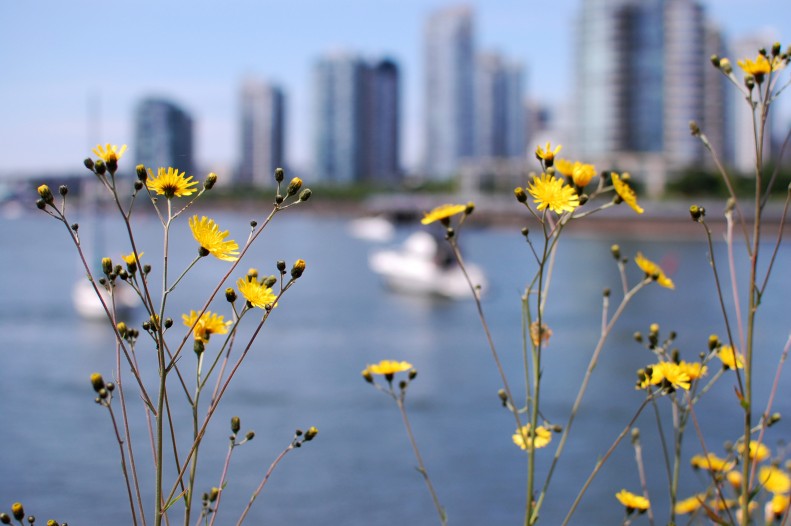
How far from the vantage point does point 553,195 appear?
2264 millimetres

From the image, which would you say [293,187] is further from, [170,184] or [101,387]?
[101,387]

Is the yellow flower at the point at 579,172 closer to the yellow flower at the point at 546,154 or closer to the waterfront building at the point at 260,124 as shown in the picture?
the yellow flower at the point at 546,154

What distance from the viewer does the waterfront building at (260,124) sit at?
15175 centimetres

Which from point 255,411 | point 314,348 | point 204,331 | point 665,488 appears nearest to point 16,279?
point 314,348

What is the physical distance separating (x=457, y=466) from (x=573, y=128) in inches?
4216

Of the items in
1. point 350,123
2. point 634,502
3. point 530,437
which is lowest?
point 634,502

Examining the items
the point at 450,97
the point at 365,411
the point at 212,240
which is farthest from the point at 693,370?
the point at 450,97

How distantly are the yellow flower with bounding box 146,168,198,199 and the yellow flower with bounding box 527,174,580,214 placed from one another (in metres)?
0.78

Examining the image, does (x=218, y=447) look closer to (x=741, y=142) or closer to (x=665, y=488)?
(x=665, y=488)

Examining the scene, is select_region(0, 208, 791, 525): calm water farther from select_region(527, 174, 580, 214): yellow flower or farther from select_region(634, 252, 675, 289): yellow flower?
select_region(527, 174, 580, 214): yellow flower

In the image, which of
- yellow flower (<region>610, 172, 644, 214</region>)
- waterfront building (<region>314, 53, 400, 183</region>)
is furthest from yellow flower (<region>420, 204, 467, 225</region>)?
waterfront building (<region>314, 53, 400, 183</region>)

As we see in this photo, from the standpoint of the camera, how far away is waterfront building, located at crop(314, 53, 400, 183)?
564ft

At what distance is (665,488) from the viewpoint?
13047 mm

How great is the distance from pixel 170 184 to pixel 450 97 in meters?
170
